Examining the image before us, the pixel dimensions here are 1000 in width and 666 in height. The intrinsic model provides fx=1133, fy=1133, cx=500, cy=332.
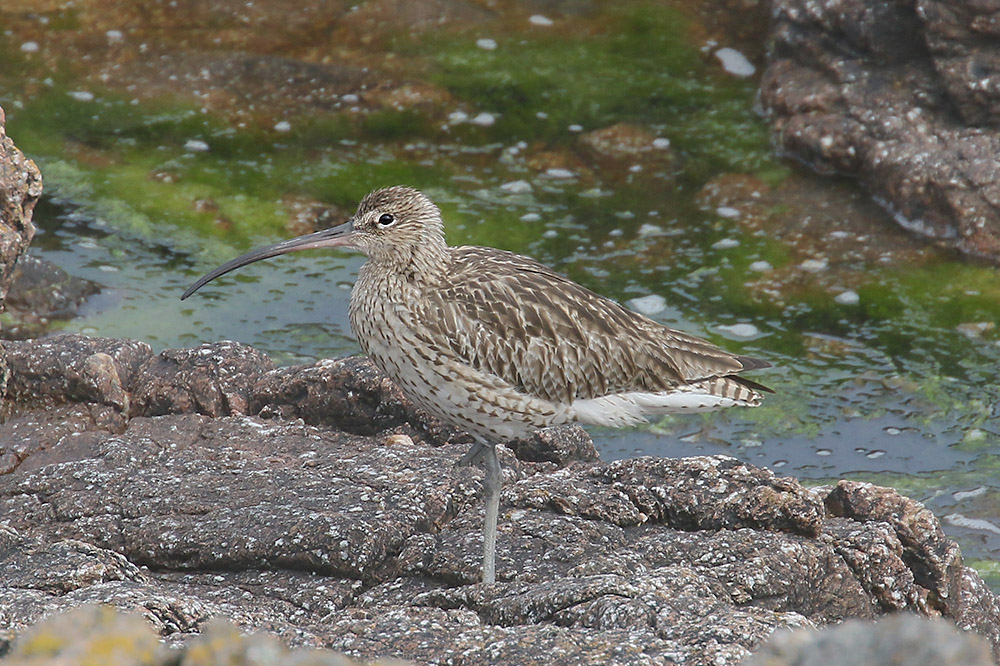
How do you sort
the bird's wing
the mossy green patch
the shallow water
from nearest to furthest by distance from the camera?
the bird's wing → the shallow water → the mossy green patch

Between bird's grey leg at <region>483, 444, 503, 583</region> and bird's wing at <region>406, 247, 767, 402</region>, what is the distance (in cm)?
41

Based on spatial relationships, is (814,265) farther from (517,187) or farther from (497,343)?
(497,343)

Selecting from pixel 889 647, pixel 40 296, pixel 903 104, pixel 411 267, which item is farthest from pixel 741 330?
pixel 889 647

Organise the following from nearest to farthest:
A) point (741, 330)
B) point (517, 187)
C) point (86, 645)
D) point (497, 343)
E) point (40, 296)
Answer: point (86, 645) → point (497, 343) → point (741, 330) → point (40, 296) → point (517, 187)

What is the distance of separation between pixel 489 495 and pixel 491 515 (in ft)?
0.43

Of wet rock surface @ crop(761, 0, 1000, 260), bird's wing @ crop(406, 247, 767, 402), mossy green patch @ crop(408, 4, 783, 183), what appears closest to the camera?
bird's wing @ crop(406, 247, 767, 402)

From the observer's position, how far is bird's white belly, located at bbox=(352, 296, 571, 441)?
187 inches

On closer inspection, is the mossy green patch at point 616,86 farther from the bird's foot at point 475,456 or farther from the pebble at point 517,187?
the bird's foot at point 475,456

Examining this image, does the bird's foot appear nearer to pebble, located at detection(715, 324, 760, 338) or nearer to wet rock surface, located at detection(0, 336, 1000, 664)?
wet rock surface, located at detection(0, 336, 1000, 664)

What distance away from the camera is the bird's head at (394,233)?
5051 mm

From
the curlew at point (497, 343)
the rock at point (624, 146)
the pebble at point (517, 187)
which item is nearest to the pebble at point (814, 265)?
the rock at point (624, 146)

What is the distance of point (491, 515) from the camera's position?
4.52m

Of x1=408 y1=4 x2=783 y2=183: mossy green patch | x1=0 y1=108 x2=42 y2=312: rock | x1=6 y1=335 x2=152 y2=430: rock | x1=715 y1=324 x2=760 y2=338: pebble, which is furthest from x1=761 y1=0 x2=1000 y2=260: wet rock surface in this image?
x1=0 y1=108 x2=42 y2=312: rock

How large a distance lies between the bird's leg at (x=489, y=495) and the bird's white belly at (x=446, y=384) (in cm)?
8
